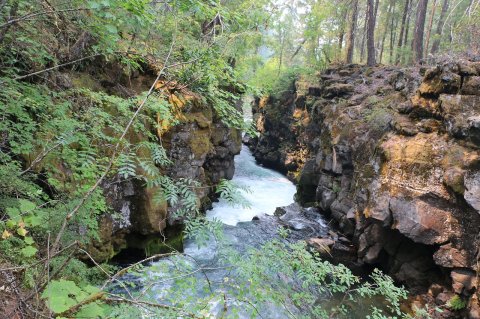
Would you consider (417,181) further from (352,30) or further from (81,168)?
(352,30)

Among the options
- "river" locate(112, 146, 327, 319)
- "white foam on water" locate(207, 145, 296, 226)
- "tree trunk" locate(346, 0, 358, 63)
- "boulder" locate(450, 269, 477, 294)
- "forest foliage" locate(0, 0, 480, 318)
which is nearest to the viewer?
"forest foliage" locate(0, 0, 480, 318)

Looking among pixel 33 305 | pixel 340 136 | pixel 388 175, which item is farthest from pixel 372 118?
pixel 33 305

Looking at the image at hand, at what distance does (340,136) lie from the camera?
12.6 m

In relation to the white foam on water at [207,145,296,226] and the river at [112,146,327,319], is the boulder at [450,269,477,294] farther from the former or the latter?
the white foam on water at [207,145,296,226]

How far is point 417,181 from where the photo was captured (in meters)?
8.01

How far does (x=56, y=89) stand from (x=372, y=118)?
10.6 m

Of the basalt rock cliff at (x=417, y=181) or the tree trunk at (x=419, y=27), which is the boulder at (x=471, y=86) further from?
the tree trunk at (x=419, y=27)

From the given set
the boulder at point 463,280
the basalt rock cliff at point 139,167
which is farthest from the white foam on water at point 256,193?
the boulder at point 463,280

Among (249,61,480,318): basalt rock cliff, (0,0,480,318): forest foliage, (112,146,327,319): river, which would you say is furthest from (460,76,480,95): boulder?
(112,146,327,319): river

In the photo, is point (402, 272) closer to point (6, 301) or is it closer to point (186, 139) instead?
point (186, 139)

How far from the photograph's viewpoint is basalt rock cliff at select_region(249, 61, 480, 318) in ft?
23.1

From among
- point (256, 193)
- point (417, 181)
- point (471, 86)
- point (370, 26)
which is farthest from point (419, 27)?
point (256, 193)

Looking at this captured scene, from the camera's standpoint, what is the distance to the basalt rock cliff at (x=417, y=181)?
703 centimetres

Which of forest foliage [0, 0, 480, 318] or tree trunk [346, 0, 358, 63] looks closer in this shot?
forest foliage [0, 0, 480, 318]
